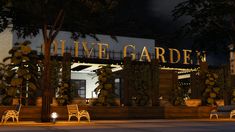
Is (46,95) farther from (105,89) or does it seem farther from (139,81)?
(139,81)

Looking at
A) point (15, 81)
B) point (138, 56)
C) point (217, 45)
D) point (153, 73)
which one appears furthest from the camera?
A: point (138, 56)

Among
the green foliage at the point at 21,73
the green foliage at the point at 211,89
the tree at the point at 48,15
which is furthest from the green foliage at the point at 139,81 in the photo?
the tree at the point at 48,15

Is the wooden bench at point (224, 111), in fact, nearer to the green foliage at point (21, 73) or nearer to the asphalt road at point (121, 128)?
the asphalt road at point (121, 128)

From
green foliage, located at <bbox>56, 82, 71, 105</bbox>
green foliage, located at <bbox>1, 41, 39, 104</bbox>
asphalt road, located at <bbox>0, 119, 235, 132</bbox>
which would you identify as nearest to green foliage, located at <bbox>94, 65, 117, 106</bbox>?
green foliage, located at <bbox>56, 82, 71, 105</bbox>

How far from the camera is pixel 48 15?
2189cm

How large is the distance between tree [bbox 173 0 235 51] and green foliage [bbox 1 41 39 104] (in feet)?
59.7

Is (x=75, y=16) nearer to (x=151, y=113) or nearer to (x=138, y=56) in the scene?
(x=151, y=113)

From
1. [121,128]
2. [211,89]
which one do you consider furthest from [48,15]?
[211,89]

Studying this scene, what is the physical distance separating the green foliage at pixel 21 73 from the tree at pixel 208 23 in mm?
18206

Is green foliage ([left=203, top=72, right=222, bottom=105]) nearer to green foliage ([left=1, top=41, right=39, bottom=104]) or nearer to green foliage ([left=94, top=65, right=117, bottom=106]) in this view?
green foliage ([left=94, top=65, right=117, bottom=106])

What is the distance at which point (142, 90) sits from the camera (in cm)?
3147

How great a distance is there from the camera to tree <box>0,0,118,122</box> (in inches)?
824

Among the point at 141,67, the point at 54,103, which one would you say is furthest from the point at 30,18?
the point at 141,67

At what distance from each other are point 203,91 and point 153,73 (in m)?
4.00
